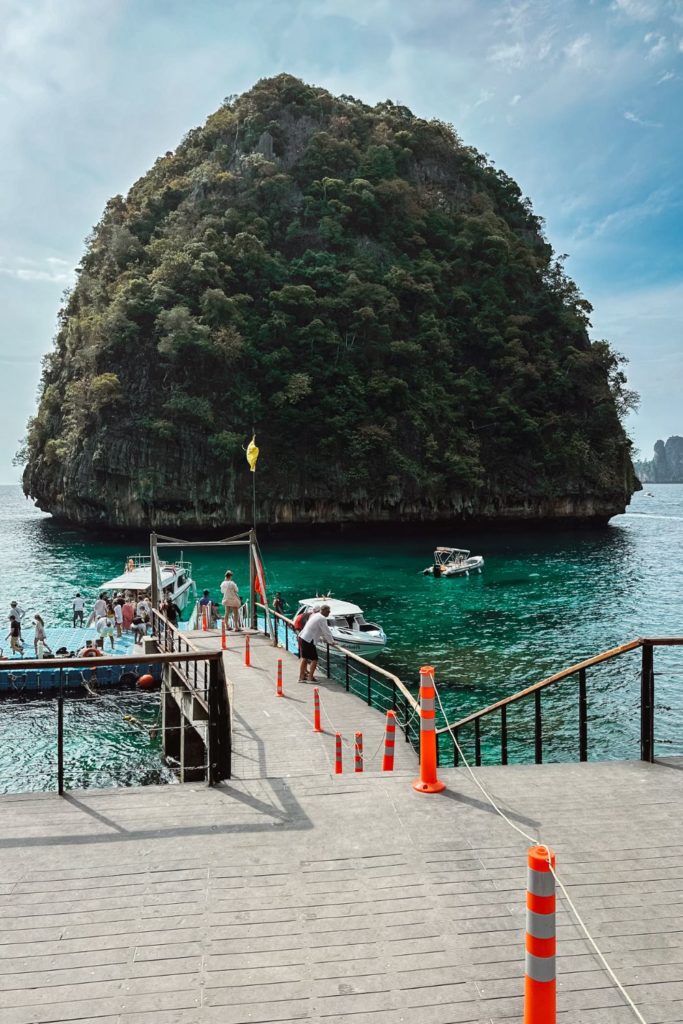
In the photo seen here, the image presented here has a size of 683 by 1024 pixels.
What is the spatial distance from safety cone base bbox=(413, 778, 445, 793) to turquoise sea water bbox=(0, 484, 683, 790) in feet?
34.6

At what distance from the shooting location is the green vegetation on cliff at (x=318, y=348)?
59.8 meters

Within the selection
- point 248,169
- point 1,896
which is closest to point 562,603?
point 1,896

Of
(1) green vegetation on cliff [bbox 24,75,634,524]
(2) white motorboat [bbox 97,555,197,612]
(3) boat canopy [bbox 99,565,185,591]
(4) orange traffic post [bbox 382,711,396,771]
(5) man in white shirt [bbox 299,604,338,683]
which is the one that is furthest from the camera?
(1) green vegetation on cliff [bbox 24,75,634,524]

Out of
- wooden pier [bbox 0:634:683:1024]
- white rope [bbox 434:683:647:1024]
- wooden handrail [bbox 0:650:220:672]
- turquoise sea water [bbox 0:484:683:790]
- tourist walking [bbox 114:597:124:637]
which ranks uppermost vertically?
wooden handrail [bbox 0:650:220:672]

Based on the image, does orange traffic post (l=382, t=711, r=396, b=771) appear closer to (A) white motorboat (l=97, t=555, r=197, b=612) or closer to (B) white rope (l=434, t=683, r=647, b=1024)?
(B) white rope (l=434, t=683, r=647, b=1024)

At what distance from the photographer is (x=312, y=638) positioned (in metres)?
13.4

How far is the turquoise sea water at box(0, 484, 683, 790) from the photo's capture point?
17094mm

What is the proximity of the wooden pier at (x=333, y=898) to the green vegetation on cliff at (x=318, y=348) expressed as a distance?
54204mm

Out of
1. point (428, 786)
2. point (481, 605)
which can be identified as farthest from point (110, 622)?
point (481, 605)

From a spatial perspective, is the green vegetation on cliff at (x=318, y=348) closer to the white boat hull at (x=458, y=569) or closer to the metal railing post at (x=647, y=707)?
the white boat hull at (x=458, y=569)

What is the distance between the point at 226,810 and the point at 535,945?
3089mm

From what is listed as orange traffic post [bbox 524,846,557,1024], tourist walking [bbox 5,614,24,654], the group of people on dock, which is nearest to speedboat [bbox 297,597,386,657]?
the group of people on dock

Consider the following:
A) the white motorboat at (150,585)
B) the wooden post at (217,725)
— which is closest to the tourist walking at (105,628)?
the white motorboat at (150,585)

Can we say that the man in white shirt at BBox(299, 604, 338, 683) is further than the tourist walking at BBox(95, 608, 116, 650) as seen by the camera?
No
